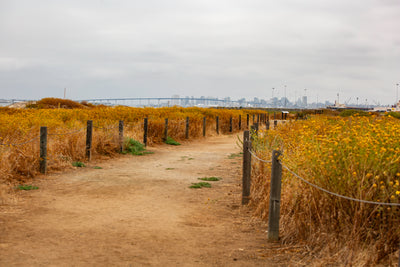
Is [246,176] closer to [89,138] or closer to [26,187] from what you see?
[26,187]

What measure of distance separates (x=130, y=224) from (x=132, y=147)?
901 centimetres

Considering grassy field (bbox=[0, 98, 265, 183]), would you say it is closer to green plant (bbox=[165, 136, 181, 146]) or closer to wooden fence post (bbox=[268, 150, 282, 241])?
green plant (bbox=[165, 136, 181, 146])

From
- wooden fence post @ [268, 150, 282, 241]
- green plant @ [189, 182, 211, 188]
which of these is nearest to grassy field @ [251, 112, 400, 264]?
wooden fence post @ [268, 150, 282, 241]

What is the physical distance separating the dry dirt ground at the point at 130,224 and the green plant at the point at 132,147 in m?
4.01

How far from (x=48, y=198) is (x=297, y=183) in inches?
196

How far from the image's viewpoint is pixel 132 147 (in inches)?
604

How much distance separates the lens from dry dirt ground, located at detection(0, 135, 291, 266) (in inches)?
200

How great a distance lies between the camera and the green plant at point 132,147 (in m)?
15.1

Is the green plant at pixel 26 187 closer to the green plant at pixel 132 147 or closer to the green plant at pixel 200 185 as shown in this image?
the green plant at pixel 200 185

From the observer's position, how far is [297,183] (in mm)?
5793

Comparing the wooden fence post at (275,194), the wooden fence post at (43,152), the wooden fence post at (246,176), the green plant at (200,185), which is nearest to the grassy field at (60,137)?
the wooden fence post at (43,152)

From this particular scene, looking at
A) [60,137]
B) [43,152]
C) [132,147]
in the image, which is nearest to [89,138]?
[60,137]

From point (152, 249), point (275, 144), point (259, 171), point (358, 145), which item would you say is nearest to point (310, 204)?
point (358, 145)

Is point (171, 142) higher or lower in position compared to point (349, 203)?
lower
